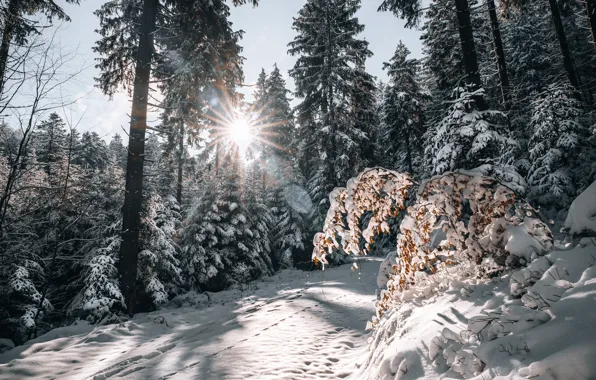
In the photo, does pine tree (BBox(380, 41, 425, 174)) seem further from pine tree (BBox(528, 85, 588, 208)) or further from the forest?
pine tree (BBox(528, 85, 588, 208))

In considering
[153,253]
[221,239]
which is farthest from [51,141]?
[153,253]

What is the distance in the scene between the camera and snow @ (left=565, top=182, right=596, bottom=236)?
243cm

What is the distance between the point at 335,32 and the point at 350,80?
3139mm

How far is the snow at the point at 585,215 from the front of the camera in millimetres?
2434

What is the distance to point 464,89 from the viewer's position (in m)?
7.49

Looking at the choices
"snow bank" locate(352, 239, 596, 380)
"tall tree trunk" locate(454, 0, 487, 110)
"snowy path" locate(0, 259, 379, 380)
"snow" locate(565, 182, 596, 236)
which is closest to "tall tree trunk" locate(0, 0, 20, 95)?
"snowy path" locate(0, 259, 379, 380)

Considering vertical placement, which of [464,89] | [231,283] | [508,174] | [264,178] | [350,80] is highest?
[350,80]

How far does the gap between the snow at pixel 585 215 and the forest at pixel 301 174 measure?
0.02 m

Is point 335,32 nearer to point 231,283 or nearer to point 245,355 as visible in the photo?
point 231,283

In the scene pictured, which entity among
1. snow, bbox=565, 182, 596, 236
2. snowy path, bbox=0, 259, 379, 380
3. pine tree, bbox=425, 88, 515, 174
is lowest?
snowy path, bbox=0, 259, 379, 380

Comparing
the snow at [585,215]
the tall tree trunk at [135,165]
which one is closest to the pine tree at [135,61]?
the tall tree trunk at [135,165]

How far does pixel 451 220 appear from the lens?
3.16m

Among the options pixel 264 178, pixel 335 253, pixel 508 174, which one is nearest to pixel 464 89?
pixel 508 174

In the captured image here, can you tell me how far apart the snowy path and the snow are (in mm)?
2773
